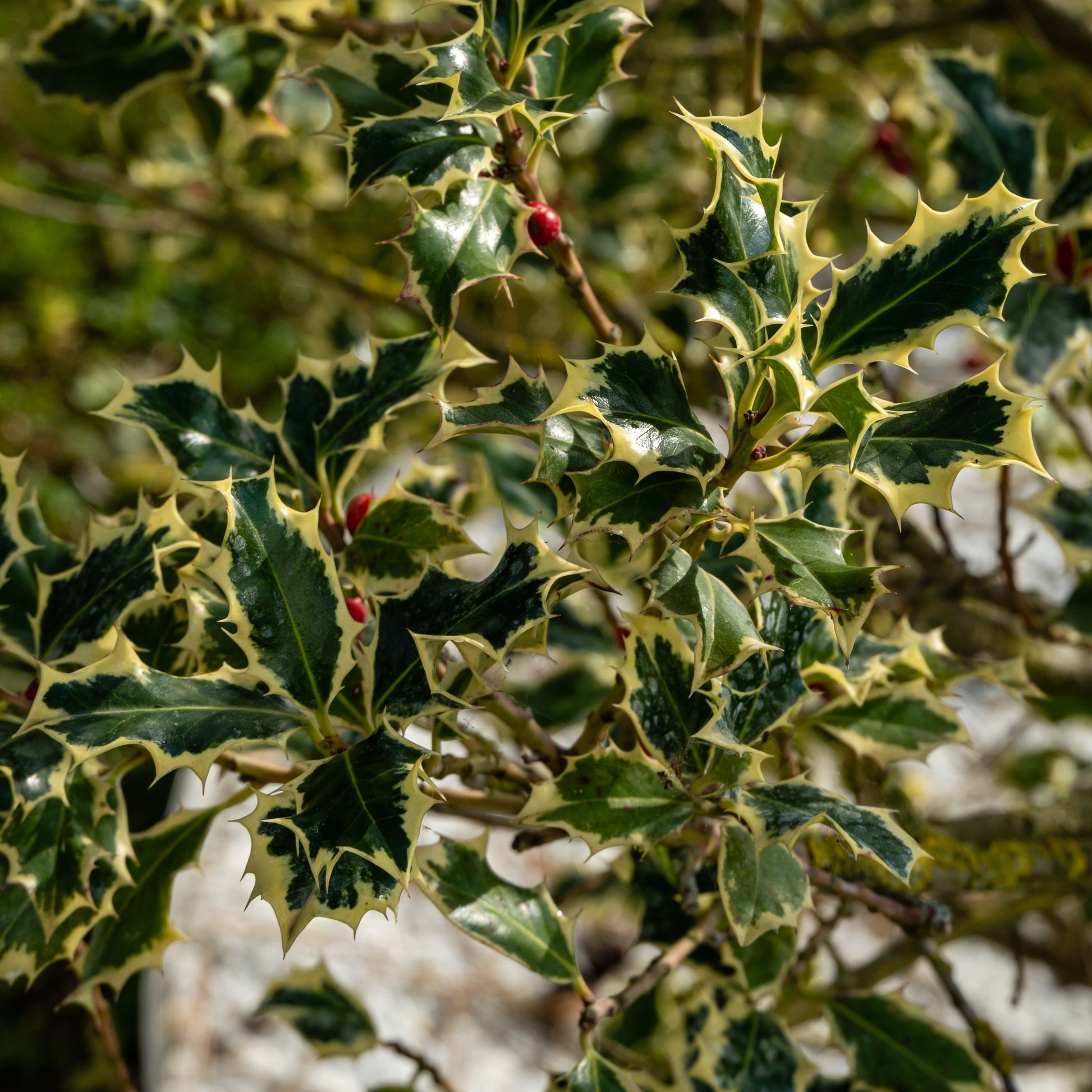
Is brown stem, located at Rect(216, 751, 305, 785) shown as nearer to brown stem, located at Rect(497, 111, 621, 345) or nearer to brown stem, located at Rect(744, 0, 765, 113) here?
brown stem, located at Rect(497, 111, 621, 345)

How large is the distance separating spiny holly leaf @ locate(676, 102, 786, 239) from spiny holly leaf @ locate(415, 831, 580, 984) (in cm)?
55

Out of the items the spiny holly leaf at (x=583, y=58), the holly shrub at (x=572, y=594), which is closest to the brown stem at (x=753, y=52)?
the holly shrub at (x=572, y=594)

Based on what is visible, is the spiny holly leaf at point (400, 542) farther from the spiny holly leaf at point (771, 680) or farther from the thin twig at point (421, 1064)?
the thin twig at point (421, 1064)

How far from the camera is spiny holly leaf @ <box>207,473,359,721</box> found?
693 millimetres

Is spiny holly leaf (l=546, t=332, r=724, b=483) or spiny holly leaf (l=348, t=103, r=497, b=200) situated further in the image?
spiny holly leaf (l=348, t=103, r=497, b=200)

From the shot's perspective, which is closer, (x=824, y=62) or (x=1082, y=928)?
(x=1082, y=928)

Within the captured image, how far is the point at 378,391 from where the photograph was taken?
→ 0.88 metres

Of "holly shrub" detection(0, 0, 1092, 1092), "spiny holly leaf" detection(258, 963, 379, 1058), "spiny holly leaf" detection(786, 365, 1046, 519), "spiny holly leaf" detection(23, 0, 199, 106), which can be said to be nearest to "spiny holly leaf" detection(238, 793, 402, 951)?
"holly shrub" detection(0, 0, 1092, 1092)

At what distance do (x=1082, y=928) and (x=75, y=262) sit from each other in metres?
3.30

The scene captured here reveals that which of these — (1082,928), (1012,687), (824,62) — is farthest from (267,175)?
(1082,928)

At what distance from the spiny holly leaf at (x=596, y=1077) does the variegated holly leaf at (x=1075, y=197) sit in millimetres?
943

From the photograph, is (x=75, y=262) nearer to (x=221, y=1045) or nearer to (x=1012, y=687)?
(x=221, y=1045)

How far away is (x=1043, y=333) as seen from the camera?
3.62 ft

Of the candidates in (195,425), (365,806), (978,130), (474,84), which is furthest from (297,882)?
(978,130)
